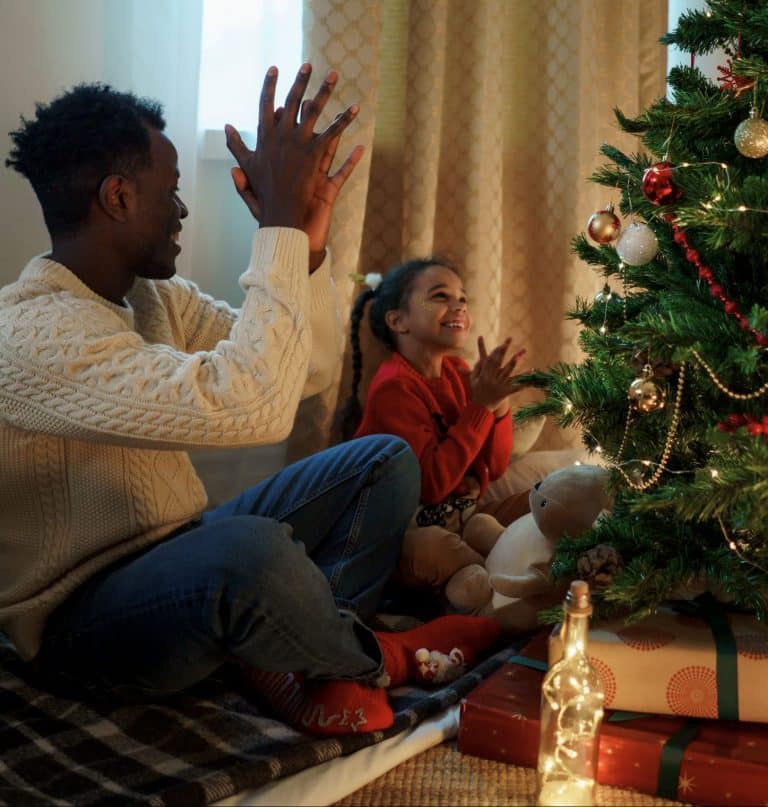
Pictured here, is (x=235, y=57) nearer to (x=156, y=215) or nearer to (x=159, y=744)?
(x=156, y=215)

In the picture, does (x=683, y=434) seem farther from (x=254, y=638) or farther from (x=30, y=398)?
(x=30, y=398)

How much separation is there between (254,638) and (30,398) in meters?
0.36

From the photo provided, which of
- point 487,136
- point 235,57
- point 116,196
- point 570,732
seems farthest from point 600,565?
point 235,57

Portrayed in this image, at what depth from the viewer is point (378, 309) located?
77.2 inches

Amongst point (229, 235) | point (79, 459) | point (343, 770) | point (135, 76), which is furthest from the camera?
point (229, 235)

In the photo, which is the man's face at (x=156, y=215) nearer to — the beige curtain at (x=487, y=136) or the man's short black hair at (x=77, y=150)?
the man's short black hair at (x=77, y=150)

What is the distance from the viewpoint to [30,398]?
1.09m

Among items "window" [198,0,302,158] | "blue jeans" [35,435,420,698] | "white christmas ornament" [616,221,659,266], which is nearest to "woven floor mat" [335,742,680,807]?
"blue jeans" [35,435,420,698]

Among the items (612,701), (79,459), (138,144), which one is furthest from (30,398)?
(612,701)

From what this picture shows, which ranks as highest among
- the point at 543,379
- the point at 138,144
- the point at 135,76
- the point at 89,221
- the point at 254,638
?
the point at 135,76

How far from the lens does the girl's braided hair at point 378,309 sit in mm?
1904

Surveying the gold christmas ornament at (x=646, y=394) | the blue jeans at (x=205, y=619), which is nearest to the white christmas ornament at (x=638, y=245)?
the gold christmas ornament at (x=646, y=394)

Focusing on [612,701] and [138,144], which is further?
[138,144]

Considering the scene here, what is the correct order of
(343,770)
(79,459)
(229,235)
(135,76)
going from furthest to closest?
(229,235)
(135,76)
(79,459)
(343,770)
